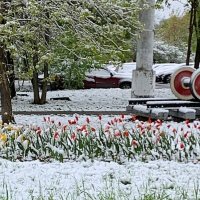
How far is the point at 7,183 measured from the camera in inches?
223

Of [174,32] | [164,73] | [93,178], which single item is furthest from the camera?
[174,32]

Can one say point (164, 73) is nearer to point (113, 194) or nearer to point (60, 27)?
point (60, 27)

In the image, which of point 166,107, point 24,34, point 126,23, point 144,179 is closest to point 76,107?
point 166,107

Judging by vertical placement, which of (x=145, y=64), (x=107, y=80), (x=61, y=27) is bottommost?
(x=107, y=80)

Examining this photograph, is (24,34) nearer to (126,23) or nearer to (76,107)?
(126,23)

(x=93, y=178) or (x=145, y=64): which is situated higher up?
(x=145, y=64)

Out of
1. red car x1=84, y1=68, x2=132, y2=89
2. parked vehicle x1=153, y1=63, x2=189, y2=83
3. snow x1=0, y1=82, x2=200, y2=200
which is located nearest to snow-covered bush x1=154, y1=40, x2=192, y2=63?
parked vehicle x1=153, y1=63, x2=189, y2=83

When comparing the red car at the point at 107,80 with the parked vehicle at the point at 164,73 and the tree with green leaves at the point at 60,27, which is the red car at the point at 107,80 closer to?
the parked vehicle at the point at 164,73

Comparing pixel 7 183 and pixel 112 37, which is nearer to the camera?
pixel 7 183

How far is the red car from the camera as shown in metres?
28.0

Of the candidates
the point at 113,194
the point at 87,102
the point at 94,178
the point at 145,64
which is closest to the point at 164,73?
the point at 87,102

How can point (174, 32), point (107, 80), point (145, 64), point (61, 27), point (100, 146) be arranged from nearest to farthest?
point (100, 146)
point (61, 27)
point (145, 64)
point (107, 80)
point (174, 32)

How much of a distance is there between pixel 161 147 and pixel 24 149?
6.15ft

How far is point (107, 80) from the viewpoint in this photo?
2822 cm
